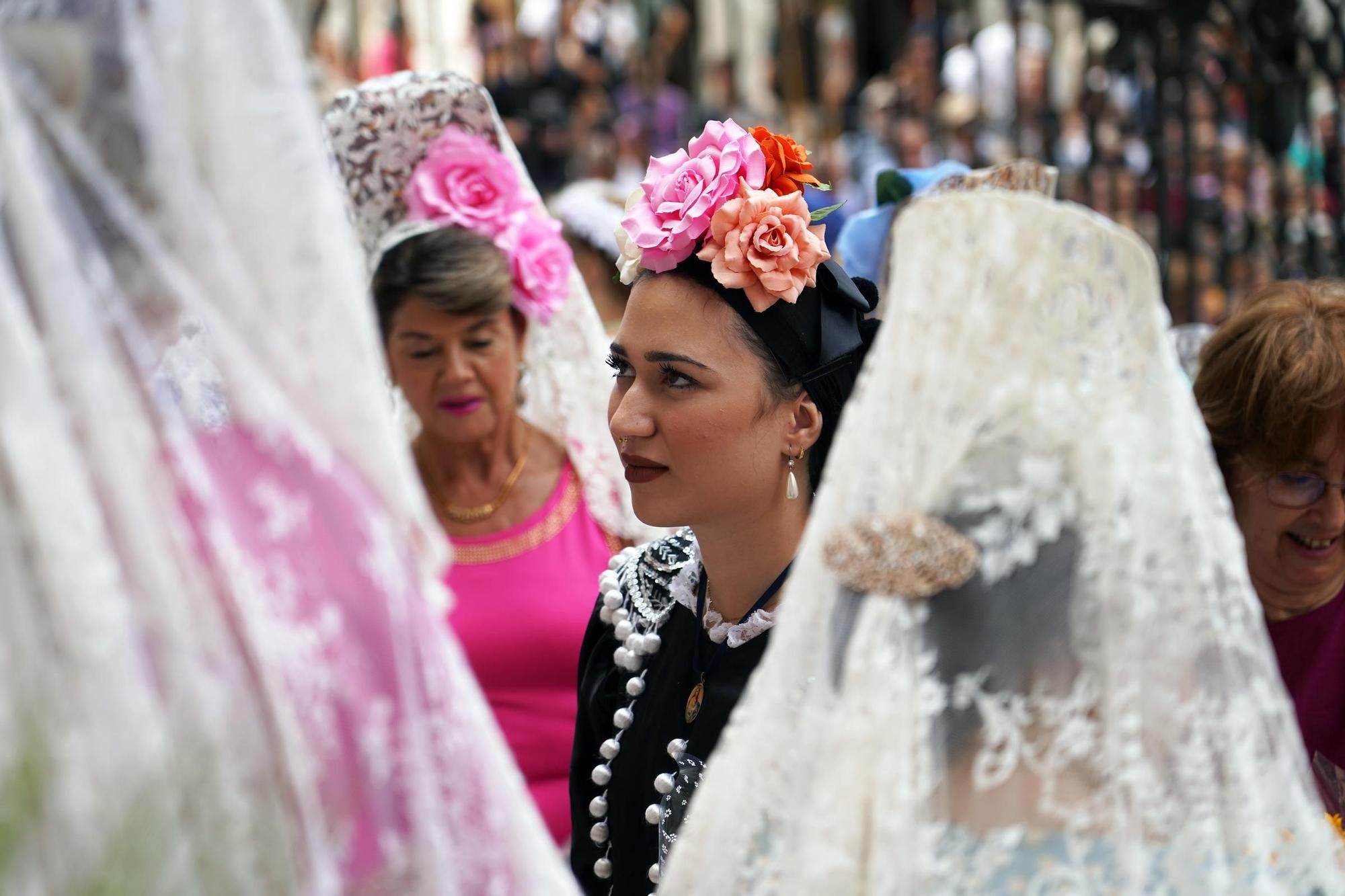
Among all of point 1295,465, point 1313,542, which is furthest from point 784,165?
point 1313,542

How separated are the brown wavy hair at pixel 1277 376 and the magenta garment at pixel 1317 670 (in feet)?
1.08

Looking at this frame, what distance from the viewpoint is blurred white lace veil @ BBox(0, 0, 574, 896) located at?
1116 millimetres

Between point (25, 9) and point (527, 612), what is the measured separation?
2.22 m

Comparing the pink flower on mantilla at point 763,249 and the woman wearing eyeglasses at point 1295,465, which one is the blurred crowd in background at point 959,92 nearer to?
the pink flower on mantilla at point 763,249

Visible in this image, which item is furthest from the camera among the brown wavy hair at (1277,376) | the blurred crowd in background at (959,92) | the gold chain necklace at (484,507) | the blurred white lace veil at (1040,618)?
the blurred crowd in background at (959,92)

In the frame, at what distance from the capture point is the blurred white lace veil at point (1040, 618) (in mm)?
1298

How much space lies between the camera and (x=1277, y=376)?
251cm

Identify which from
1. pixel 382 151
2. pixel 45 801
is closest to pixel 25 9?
pixel 45 801

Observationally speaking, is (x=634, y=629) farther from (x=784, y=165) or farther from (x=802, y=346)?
(x=784, y=165)

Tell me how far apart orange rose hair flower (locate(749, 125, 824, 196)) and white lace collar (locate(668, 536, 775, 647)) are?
2.05 feet

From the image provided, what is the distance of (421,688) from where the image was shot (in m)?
1.23

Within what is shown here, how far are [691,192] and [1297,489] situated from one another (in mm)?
1230

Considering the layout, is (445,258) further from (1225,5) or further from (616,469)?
(1225,5)

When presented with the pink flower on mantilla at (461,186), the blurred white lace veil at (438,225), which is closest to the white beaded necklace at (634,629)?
the blurred white lace veil at (438,225)
